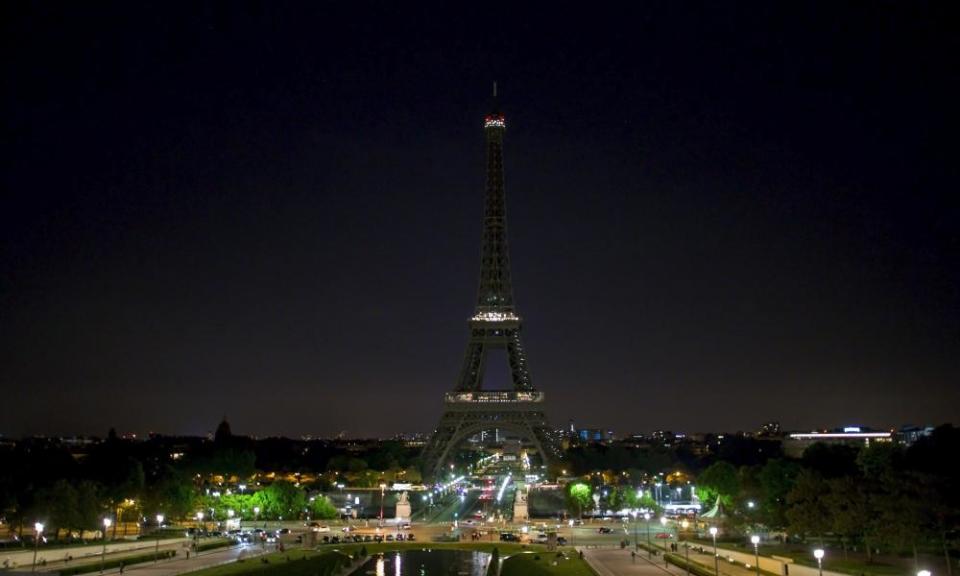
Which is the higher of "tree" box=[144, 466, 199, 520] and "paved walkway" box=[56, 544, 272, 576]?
"tree" box=[144, 466, 199, 520]

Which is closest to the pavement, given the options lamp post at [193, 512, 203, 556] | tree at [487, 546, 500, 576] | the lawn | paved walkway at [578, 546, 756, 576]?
lamp post at [193, 512, 203, 556]

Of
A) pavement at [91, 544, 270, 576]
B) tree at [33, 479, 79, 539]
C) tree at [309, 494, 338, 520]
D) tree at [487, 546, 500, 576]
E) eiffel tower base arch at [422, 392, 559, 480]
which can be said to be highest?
eiffel tower base arch at [422, 392, 559, 480]

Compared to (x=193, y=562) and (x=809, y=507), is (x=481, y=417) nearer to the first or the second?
(x=809, y=507)

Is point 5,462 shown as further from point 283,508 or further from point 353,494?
point 353,494

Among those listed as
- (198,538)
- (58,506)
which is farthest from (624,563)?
(58,506)

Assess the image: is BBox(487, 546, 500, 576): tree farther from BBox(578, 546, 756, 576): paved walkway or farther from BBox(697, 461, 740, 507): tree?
BBox(697, 461, 740, 507): tree

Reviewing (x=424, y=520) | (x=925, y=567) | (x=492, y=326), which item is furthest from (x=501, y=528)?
(x=492, y=326)

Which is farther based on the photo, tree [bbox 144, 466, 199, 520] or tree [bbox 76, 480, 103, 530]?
tree [bbox 144, 466, 199, 520]
